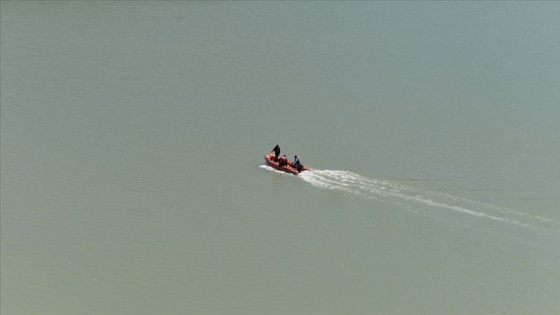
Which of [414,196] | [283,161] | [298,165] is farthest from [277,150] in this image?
[414,196]

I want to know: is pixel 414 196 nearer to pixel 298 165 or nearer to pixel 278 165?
pixel 298 165

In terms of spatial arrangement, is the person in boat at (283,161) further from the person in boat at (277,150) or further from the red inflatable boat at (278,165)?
the person in boat at (277,150)

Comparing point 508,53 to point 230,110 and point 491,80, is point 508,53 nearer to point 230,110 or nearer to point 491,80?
point 491,80

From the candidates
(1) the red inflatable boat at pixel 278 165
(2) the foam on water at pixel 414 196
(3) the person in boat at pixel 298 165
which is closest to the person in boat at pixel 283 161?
(1) the red inflatable boat at pixel 278 165

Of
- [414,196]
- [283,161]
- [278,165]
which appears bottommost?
[414,196]

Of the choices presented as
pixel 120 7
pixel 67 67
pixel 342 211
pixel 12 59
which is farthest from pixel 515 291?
pixel 120 7

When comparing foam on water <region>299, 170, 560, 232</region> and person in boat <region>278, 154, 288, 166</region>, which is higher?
person in boat <region>278, 154, 288, 166</region>

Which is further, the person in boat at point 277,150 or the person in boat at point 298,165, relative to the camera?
the person in boat at point 277,150

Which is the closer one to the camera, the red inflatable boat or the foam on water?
the foam on water

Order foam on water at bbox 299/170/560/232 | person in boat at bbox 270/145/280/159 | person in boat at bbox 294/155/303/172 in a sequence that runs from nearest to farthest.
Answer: foam on water at bbox 299/170/560/232, person in boat at bbox 294/155/303/172, person in boat at bbox 270/145/280/159

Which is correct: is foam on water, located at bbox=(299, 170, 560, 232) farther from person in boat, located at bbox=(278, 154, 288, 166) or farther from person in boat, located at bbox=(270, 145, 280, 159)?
person in boat, located at bbox=(270, 145, 280, 159)

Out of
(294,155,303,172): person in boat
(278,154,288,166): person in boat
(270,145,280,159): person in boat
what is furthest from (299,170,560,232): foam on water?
(270,145,280,159): person in boat
